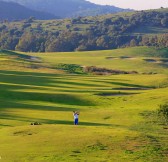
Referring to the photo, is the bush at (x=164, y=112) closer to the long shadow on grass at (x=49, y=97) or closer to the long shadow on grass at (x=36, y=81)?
the long shadow on grass at (x=49, y=97)

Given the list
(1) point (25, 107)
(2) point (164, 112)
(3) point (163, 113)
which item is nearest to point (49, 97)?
(1) point (25, 107)

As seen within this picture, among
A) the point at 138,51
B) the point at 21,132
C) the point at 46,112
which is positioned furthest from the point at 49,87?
the point at 138,51

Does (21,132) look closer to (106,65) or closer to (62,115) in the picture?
(62,115)

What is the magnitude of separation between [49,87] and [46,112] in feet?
79.4

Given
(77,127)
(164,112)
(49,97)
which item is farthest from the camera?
(49,97)

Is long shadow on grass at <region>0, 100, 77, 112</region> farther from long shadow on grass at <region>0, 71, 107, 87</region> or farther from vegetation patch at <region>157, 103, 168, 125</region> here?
long shadow on grass at <region>0, 71, 107, 87</region>

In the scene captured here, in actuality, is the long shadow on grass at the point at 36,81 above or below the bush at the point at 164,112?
below

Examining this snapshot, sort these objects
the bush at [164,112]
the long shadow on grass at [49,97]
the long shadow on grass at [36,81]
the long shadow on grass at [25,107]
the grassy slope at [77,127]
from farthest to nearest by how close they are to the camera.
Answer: the long shadow on grass at [36,81], the long shadow on grass at [49,97], the long shadow on grass at [25,107], the bush at [164,112], the grassy slope at [77,127]

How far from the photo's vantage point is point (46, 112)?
51.7 metres

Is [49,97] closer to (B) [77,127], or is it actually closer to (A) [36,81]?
(A) [36,81]

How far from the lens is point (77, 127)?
38.8 metres

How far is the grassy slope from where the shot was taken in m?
30.9

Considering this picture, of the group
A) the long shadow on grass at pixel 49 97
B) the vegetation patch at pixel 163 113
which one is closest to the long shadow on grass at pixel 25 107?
the long shadow on grass at pixel 49 97

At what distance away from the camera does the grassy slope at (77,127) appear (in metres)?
30.9
